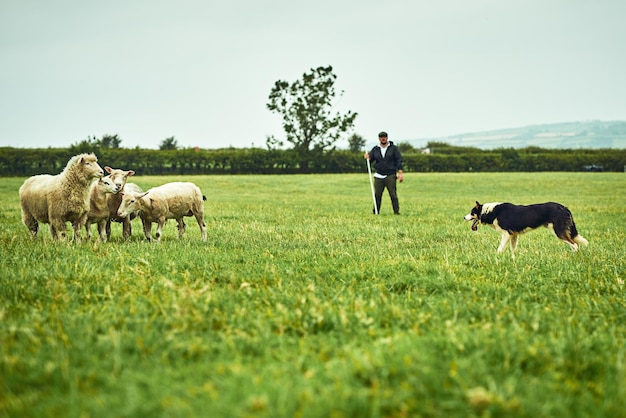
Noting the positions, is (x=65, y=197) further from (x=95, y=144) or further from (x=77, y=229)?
(x=95, y=144)

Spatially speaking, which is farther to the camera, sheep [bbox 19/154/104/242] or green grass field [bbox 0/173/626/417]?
sheep [bbox 19/154/104/242]

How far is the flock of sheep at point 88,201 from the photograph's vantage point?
10.0 metres

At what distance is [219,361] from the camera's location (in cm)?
355

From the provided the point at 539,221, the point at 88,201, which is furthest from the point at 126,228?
the point at 539,221

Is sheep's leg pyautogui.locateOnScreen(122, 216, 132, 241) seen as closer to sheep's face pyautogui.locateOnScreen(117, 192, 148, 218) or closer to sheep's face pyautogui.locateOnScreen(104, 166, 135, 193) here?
sheep's face pyautogui.locateOnScreen(117, 192, 148, 218)

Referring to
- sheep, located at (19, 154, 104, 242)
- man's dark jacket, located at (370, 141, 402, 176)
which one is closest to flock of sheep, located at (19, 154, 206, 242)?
sheep, located at (19, 154, 104, 242)

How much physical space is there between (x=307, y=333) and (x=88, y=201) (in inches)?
290

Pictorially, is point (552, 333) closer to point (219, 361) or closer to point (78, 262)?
point (219, 361)

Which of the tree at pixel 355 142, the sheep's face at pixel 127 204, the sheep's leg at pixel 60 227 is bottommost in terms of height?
the sheep's leg at pixel 60 227

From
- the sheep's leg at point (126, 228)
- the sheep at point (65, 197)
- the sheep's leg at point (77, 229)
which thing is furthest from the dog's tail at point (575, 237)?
the sheep's leg at point (77, 229)

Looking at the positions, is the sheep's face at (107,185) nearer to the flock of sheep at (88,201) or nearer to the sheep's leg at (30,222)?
the flock of sheep at (88,201)

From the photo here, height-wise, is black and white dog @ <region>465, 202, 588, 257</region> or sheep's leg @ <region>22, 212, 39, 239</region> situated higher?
sheep's leg @ <region>22, 212, 39, 239</region>

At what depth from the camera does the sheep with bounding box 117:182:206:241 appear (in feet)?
34.4

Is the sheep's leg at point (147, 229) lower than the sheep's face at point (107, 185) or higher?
lower
